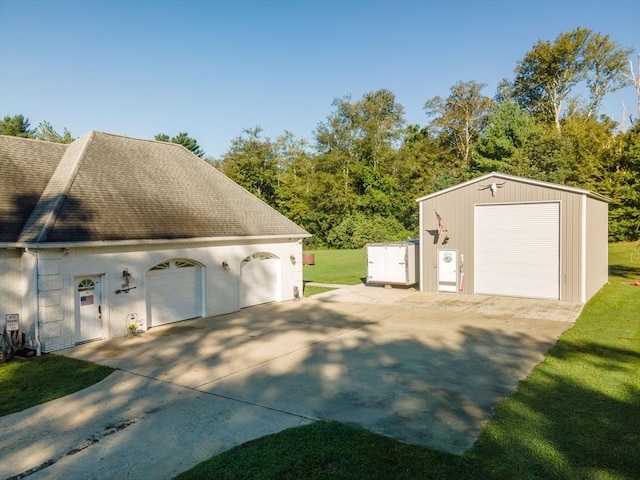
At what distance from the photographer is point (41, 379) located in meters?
9.06

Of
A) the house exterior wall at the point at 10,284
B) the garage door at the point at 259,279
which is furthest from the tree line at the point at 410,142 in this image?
the house exterior wall at the point at 10,284

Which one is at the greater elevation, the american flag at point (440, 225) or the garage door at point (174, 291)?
the american flag at point (440, 225)

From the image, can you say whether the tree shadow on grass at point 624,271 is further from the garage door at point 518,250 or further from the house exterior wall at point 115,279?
the house exterior wall at point 115,279

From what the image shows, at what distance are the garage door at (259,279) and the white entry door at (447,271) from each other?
23.0 ft

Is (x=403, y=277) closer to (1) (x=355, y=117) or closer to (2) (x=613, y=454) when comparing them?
(2) (x=613, y=454)

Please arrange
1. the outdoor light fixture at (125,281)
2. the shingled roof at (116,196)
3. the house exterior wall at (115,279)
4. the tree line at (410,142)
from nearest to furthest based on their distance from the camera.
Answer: the house exterior wall at (115,279) < the shingled roof at (116,196) < the outdoor light fixture at (125,281) < the tree line at (410,142)

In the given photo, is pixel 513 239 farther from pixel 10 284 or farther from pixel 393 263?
pixel 10 284

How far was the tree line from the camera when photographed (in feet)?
141

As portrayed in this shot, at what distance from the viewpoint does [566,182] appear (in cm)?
3656

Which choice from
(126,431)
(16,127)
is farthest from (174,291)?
(16,127)

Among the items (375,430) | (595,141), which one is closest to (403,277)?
(375,430)

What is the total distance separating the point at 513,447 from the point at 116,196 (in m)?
12.5

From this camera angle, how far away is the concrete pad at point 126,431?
5.55m

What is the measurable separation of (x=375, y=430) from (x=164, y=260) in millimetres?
9353
